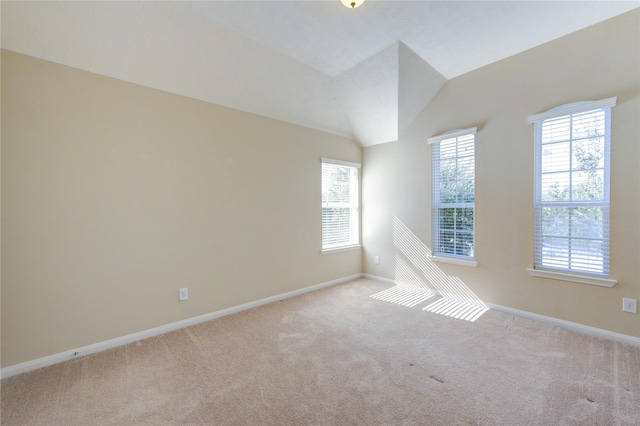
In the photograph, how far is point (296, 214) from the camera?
13.1 feet

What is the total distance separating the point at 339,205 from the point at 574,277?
3.03 meters

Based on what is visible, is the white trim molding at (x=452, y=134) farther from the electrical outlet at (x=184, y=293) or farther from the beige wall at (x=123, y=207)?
the electrical outlet at (x=184, y=293)

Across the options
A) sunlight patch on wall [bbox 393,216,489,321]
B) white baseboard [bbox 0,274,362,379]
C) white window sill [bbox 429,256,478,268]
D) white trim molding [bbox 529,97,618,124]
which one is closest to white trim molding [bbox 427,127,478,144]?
white trim molding [bbox 529,97,618,124]

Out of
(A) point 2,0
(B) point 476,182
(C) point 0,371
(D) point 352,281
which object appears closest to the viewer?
(A) point 2,0

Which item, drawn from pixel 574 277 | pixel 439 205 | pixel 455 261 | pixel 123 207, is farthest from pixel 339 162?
pixel 574 277

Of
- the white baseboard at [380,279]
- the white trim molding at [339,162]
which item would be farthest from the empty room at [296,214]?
the white baseboard at [380,279]

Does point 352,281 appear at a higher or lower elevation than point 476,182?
lower

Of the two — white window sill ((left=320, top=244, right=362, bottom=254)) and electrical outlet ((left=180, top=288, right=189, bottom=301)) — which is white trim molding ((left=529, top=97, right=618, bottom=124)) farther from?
electrical outlet ((left=180, top=288, right=189, bottom=301))

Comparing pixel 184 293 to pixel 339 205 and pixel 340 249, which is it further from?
pixel 339 205

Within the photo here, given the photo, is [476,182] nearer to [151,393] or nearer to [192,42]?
[192,42]

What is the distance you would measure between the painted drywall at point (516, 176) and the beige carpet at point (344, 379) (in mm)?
412

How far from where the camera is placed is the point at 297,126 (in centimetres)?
397

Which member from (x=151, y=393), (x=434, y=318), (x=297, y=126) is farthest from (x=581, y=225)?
(x=151, y=393)

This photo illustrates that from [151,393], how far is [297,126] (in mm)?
3359
